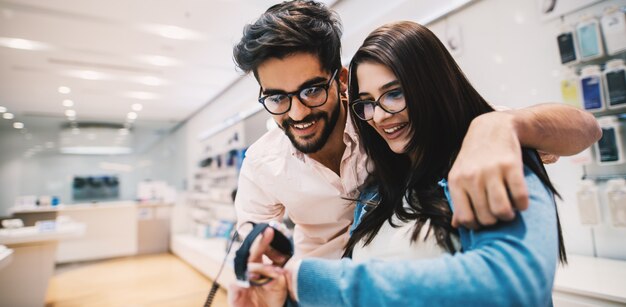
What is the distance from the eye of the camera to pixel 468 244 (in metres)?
0.57

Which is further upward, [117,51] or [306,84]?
[117,51]

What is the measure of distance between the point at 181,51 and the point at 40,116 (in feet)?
18.9

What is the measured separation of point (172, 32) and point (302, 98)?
3.69 metres

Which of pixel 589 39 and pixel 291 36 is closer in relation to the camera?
pixel 291 36

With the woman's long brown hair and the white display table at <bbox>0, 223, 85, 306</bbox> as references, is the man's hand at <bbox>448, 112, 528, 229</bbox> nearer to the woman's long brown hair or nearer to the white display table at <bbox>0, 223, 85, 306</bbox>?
the woman's long brown hair

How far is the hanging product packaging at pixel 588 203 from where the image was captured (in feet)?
5.44

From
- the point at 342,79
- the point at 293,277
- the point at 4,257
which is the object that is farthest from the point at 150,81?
the point at 293,277

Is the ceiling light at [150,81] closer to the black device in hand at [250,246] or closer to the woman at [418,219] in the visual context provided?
the woman at [418,219]

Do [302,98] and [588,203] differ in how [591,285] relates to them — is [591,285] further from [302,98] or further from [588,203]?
[302,98]

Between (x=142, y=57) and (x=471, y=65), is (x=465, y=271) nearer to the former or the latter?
(x=471, y=65)

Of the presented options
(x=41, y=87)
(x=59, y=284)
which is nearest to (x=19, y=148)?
(x=41, y=87)

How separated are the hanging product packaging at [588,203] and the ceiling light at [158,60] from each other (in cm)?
504

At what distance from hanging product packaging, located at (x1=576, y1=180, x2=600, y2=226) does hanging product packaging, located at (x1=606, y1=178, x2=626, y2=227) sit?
0.21ft

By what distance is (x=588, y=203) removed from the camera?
1682 mm
